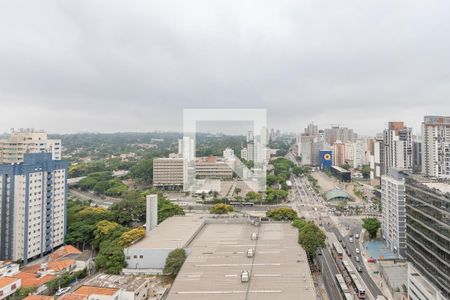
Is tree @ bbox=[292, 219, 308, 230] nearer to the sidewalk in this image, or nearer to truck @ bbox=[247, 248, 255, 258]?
the sidewalk

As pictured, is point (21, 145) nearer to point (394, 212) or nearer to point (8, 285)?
point (8, 285)

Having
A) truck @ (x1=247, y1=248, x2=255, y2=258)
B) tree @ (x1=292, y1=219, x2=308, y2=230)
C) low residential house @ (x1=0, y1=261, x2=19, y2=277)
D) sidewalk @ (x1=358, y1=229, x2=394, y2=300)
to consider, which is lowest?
sidewalk @ (x1=358, y1=229, x2=394, y2=300)

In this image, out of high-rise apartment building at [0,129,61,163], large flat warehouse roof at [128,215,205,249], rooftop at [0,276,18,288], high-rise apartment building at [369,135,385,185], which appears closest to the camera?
rooftop at [0,276,18,288]

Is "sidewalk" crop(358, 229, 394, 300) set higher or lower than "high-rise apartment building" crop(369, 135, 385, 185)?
lower

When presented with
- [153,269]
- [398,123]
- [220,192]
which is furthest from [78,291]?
[398,123]

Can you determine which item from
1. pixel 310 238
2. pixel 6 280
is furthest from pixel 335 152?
pixel 6 280

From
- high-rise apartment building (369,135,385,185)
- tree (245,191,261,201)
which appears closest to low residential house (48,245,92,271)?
tree (245,191,261,201)
